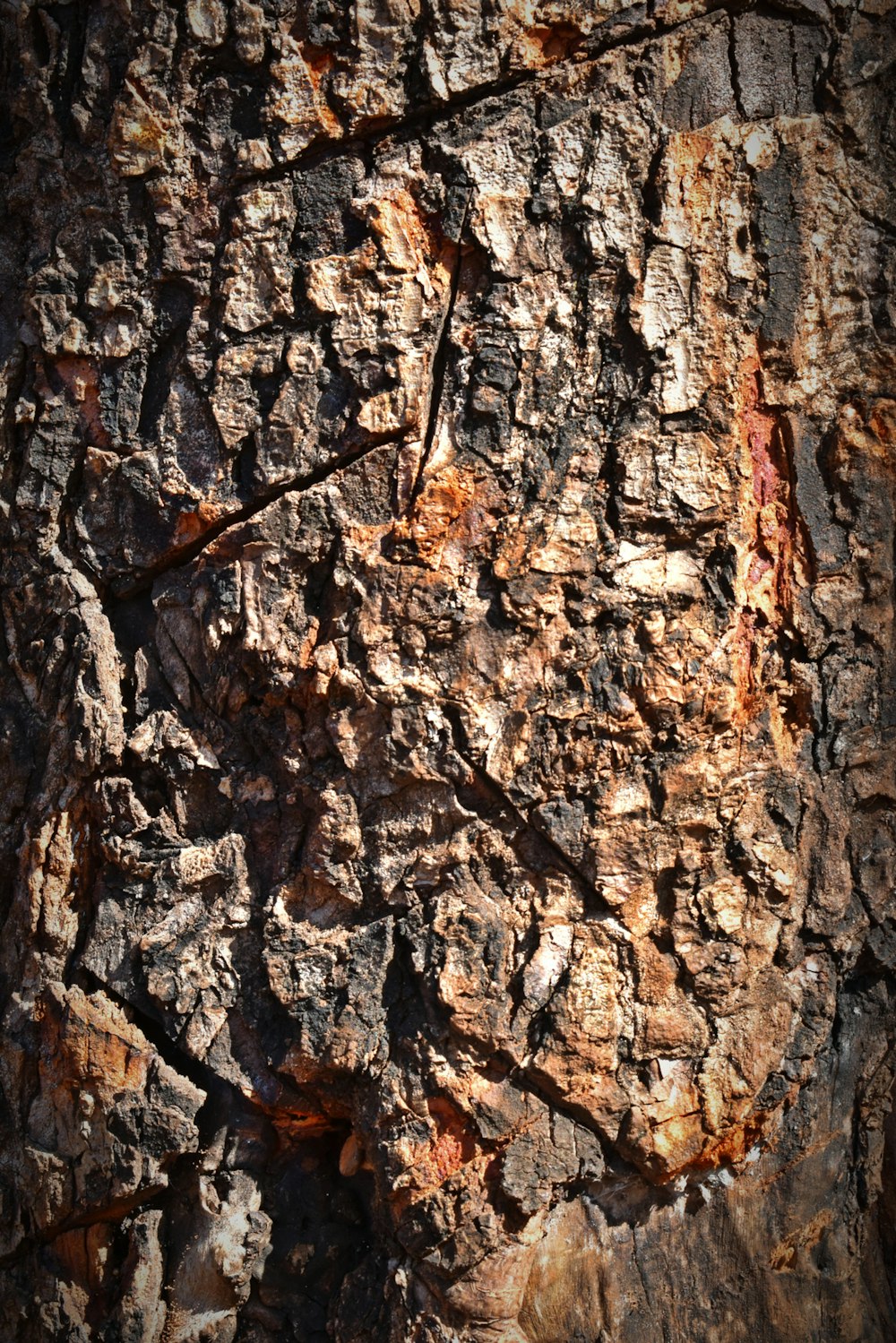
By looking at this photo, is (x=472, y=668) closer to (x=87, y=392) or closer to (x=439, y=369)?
(x=439, y=369)

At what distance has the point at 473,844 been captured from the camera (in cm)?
147

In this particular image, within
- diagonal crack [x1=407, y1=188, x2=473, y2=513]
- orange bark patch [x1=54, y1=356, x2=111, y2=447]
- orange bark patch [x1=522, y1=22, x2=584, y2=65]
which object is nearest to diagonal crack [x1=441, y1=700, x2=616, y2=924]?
diagonal crack [x1=407, y1=188, x2=473, y2=513]

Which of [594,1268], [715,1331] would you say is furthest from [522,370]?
[715,1331]

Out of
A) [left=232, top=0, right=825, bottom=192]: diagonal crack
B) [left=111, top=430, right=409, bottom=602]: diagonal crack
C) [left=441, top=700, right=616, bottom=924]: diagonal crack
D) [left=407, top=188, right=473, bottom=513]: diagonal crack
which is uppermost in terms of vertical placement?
[left=232, top=0, right=825, bottom=192]: diagonal crack

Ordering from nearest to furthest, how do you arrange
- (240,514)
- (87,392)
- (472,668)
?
(472,668), (240,514), (87,392)

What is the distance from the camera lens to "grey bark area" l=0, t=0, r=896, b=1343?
1446 millimetres

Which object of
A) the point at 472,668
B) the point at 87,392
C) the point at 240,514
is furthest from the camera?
the point at 87,392

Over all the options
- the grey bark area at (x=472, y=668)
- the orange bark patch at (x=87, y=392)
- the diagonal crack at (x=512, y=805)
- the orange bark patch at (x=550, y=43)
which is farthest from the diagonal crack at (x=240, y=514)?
the orange bark patch at (x=550, y=43)

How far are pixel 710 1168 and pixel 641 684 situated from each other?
0.67 meters

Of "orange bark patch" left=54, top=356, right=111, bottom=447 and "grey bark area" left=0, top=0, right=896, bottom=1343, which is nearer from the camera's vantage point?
"grey bark area" left=0, top=0, right=896, bottom=1343

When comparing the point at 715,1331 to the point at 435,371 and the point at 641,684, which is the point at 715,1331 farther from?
the point at 435,371

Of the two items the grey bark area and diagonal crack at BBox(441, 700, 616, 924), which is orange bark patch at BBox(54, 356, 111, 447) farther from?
diagonal crack at BBox(441, 700, 616, 924)

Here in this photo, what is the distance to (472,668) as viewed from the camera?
4.77ft

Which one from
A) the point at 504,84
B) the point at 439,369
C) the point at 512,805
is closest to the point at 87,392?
the point at 439,369
